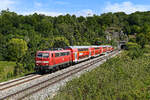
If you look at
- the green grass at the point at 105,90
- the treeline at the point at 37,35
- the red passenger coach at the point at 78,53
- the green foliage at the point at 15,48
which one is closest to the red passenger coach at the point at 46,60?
the treeline at the point at 37,35

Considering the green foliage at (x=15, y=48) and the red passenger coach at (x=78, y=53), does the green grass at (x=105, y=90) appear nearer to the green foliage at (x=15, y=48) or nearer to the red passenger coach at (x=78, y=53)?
the red passenger coach at (x=78, y=53)

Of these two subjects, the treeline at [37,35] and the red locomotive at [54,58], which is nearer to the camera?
the red locomotive at [54,58]

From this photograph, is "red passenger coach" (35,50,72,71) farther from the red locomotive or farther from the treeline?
the treeline

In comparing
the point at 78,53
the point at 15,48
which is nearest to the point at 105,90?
the point at 78,53

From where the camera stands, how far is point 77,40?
77438 millimetres

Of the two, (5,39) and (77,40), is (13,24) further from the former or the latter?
(77,40)

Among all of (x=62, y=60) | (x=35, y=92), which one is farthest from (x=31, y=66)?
(x=35, y=92)

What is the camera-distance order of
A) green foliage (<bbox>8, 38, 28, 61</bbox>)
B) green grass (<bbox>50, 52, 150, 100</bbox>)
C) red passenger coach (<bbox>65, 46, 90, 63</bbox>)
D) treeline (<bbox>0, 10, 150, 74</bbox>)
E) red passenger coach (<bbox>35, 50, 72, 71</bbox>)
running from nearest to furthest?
green grass (<bbox>50, 52, 150, 100</bbox>) → red passenger coach (<bbox>35, 50, 72, 71</bbox>) → red passenger coach (<bbox>65, 46, 90, 63</bbox>) → treeline (<bbox>0, 10, 150, 74</bbox>) → green foliage (<bbox>8, 38, 28, 61</bbox>)

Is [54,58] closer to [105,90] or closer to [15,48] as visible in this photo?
[105,90]

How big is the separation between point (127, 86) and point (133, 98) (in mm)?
1805

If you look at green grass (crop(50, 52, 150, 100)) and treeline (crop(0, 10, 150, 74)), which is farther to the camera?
treeline (crop(0, 10, 150, 74))

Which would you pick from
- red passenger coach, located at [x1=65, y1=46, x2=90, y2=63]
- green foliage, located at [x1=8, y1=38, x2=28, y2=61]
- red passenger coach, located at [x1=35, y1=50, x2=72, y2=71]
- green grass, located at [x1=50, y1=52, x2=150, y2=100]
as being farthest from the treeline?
green grass, located at [x1=50, y1=52, x2=150, y2=100]

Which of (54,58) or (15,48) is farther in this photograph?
(15,48)

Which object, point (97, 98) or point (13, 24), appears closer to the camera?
point (97, 98)
